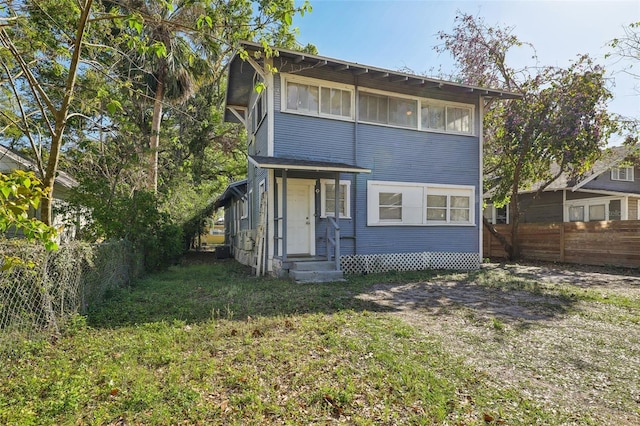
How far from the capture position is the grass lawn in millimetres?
2844

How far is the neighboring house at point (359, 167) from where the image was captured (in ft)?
31.4

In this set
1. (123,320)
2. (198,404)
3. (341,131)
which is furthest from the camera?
(341,131)

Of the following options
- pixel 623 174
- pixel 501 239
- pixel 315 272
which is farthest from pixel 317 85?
pixel 623 174

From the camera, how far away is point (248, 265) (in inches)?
480

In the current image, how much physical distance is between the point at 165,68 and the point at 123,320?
11.2 meters

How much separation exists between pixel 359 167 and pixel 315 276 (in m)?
3.21

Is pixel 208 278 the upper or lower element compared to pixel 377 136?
lower

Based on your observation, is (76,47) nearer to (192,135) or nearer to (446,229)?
(446,229)

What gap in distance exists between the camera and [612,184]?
60.5 feet

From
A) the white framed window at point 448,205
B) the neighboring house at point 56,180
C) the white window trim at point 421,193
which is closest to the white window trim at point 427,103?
the white window trim at point 421,193

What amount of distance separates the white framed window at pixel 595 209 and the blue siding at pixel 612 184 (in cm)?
70

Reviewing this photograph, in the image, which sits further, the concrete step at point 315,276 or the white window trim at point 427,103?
the white window trim at point 427,103

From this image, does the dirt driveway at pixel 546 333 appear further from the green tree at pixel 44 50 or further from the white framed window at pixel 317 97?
the green tree at pixel 44 50

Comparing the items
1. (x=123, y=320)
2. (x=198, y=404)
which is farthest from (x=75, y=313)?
(x=198, y=404)
